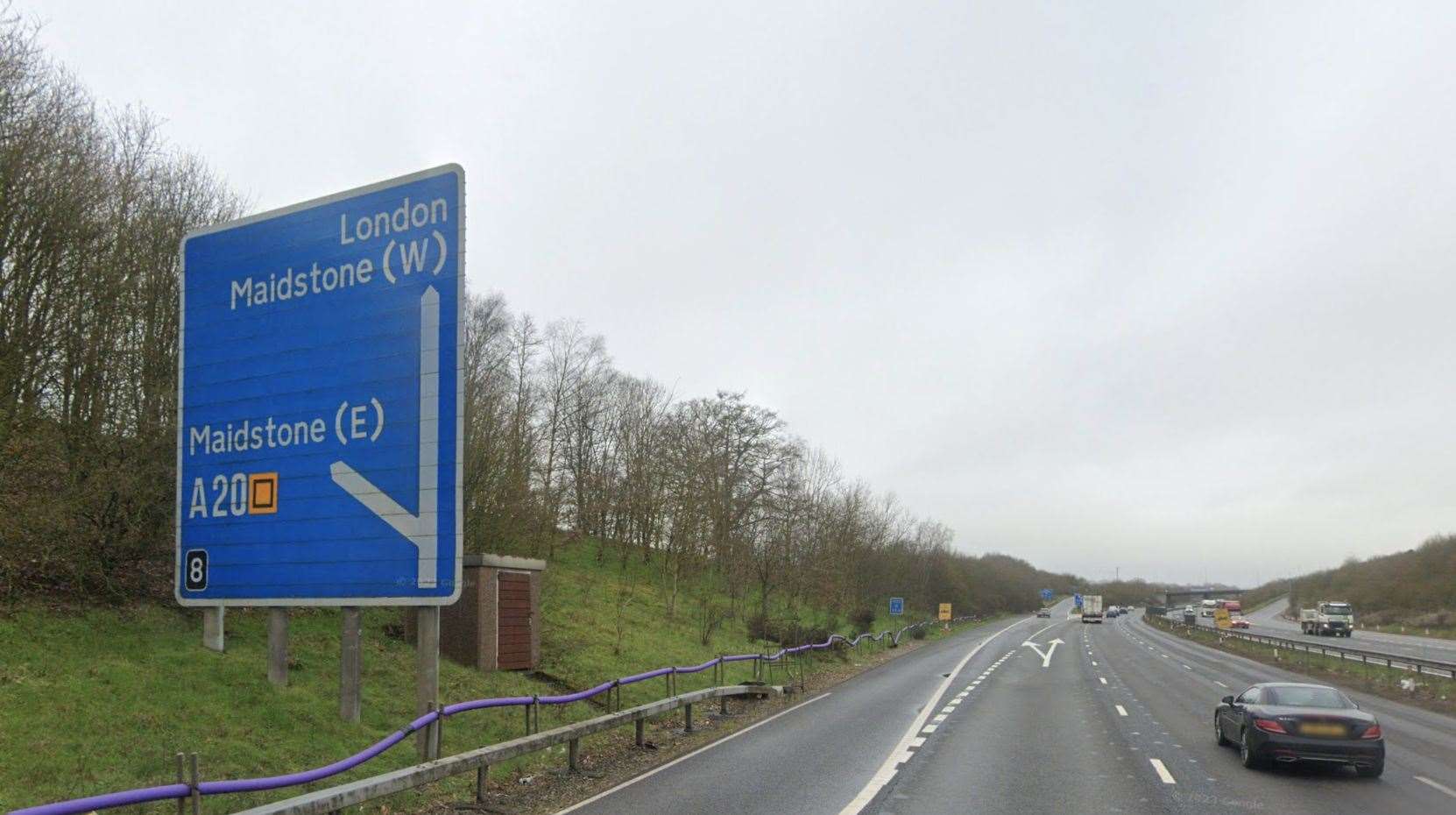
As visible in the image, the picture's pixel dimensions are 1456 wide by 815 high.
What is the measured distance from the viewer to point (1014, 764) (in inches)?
Result: 592

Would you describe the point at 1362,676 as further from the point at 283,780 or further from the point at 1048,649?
the point at 283,780

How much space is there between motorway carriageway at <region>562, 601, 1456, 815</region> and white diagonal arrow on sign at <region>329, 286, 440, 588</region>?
3328 mm

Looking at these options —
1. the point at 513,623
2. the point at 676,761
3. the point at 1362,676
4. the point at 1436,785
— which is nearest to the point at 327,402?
the point at 676,761

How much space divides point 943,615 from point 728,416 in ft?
113

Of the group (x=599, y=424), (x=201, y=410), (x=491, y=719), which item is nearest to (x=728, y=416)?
(x=599, y=424)

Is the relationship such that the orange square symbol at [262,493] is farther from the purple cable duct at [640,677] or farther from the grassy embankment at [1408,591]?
the grassy embankment at [1408,591]

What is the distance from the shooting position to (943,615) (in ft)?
252

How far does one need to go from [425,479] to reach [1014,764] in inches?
365

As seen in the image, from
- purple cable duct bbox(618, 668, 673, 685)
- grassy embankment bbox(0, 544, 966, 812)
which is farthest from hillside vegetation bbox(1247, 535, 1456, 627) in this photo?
grassy embankment bbox(0, 544, 966, 812)

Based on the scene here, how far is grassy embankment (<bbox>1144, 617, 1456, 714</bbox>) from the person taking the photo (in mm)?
27766

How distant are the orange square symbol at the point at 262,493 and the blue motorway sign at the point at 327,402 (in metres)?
0.02

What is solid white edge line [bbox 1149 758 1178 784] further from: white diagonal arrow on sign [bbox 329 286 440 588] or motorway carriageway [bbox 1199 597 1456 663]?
motorway carriageway [bbox 1199 597 1456 663]

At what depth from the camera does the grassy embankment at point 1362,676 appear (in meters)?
27.8

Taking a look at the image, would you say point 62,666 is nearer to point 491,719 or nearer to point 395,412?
point 395,412
